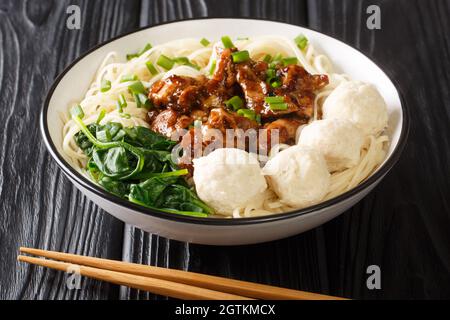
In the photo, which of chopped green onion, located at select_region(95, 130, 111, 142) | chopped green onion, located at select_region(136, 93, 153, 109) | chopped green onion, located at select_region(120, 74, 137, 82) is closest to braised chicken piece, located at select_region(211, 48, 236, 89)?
chopped green onion, located at select_region(136, 93, 153, 109)

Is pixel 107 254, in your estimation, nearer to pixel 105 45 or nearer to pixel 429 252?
pixel 105 45

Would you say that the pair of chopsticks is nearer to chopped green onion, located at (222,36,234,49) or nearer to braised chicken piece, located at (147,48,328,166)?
braised chicken piece, located at (147,48,328,166)

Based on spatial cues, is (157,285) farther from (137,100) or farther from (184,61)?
(184,61)

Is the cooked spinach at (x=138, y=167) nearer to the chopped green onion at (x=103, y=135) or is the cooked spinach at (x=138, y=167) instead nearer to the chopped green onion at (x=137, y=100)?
the chopped green onion at (x=103, y=135)

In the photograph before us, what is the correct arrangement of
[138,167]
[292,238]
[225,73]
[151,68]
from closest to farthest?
[138,167] < [292,238] < [225,73] < [151,68]

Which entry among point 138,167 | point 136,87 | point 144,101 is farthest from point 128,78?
point 138,167
